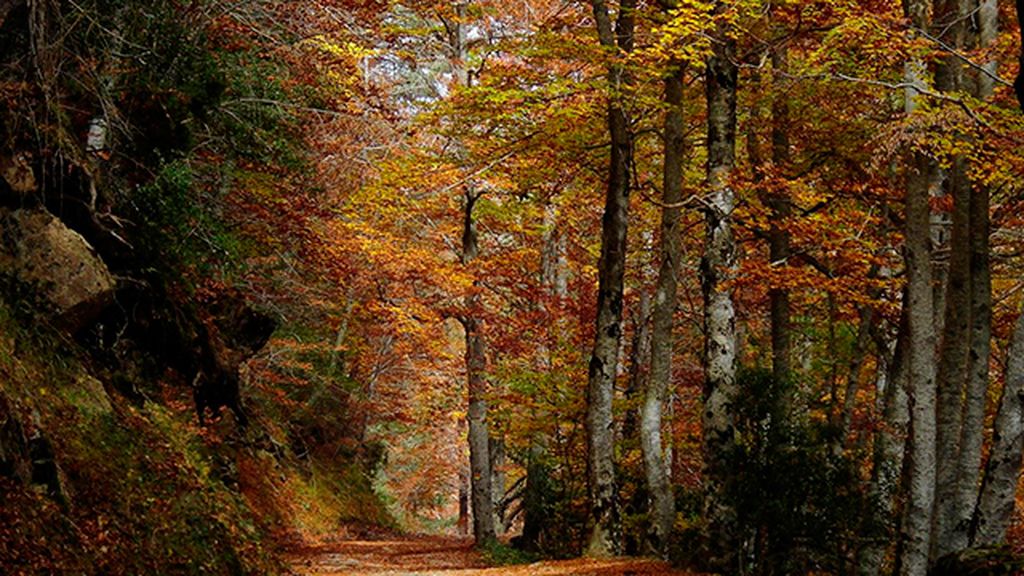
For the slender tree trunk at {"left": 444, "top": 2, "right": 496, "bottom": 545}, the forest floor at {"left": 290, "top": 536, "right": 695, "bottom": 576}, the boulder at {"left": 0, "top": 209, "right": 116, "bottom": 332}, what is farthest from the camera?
the slender tree trunk at {"left": 444, "top": 2, "right": 496, "bottom": 545}

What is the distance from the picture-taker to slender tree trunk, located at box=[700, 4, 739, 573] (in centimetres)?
979

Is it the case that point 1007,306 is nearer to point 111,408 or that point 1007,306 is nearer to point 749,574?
point 749,574

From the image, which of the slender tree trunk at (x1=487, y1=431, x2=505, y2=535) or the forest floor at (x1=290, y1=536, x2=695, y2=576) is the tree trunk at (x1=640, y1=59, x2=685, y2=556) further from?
the slender tree trunk at (x1=487, y1=431, x2=505, y2=535)

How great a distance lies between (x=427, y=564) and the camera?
1492cm

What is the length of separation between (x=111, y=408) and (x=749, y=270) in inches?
341

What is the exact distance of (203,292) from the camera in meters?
11.7

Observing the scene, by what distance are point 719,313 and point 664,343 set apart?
2890 millimetres

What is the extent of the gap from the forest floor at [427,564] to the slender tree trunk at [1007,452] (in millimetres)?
3674

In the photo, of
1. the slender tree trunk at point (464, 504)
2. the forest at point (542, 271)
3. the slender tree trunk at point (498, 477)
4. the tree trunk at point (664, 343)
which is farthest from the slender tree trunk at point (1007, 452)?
the slender tree trunk at point (464, 504)

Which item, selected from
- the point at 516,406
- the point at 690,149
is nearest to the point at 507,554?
the point at 516,406

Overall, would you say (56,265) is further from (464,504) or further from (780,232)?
(464,504)

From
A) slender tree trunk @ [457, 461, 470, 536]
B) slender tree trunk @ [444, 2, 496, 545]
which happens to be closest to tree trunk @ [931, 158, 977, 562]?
slender tree trunk @ [444, 2, 496, 545]

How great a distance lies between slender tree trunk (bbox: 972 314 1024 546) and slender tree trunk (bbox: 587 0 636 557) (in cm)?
486

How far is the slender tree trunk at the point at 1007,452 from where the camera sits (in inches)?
379
